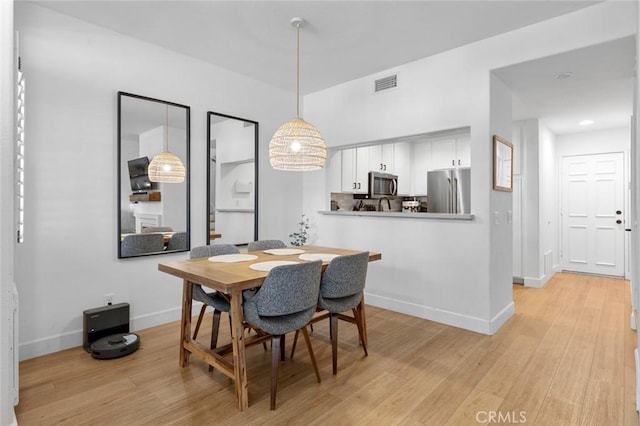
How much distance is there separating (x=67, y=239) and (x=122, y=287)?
62 cm

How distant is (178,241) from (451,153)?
13.9 ft

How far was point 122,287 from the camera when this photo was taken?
10.2 ft

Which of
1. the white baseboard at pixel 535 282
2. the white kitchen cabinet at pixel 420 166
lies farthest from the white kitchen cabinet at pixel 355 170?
the white baseboard at pixel 535 282

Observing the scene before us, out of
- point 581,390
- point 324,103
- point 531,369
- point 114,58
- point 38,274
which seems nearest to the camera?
point 581,390

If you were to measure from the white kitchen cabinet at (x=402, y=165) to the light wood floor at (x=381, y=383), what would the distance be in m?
3.13

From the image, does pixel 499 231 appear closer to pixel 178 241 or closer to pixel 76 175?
pixel 178 241

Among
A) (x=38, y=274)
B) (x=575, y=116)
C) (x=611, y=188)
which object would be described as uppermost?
(x=575, y=116)

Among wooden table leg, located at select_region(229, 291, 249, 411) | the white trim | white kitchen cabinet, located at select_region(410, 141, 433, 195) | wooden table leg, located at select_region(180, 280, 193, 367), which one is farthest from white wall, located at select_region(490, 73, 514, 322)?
wooden table leg, located at select_region(180, 280, 193, 367)

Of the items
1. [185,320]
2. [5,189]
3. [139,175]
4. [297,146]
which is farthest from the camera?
[139,175]

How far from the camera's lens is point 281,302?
198 centimetres

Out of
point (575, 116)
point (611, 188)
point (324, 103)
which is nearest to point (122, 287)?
point (324, 103)

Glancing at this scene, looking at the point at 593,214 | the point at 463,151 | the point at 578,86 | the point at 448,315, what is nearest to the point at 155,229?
the point at 448,315

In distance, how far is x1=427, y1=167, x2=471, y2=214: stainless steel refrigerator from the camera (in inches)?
189

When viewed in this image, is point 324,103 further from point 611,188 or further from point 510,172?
point 611,188
